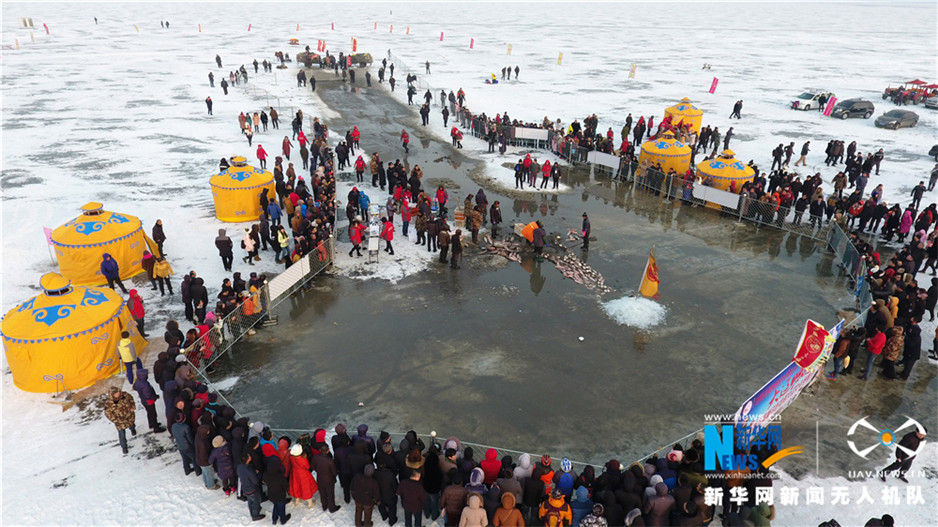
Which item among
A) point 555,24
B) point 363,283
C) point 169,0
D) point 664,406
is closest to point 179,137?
point 363,283

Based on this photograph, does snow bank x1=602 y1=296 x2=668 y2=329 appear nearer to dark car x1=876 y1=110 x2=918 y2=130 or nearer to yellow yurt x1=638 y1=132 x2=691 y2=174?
yellow yurt x1=638 y1=132 x2=691 y2=174

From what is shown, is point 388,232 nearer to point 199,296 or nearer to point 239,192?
point 199,296

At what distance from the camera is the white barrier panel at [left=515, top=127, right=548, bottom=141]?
1200 inches

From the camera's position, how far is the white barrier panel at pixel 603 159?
2678 centimetres

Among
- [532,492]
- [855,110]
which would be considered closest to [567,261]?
[532,492]

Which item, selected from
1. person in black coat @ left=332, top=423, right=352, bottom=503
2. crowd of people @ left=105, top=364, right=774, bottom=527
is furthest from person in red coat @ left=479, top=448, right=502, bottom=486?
person in black coat @ left=332, top=423, right=352, bottom=503

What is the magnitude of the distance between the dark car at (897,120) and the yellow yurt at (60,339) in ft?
146

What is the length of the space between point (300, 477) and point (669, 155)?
72.2ft

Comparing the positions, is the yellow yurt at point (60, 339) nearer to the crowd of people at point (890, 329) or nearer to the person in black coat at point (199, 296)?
the person in black coat at point (199, 296)

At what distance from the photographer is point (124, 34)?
81.9 meters

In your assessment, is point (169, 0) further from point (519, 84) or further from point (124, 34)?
point (519, 84)

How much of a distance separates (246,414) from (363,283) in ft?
19.6

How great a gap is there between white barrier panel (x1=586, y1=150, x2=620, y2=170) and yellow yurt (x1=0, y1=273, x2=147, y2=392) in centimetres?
2176

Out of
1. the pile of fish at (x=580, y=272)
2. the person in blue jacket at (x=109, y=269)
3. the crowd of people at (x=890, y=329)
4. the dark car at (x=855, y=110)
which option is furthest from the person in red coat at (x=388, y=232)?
the dark car at (x=855, y=110)
